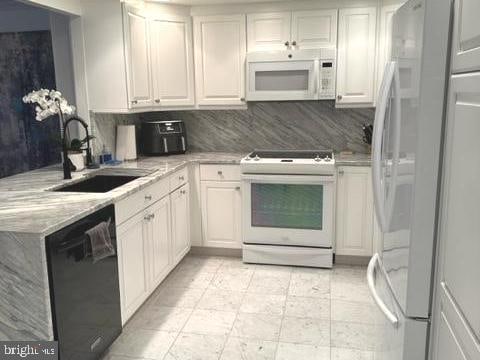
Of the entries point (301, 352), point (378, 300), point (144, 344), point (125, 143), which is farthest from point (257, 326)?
point (125, 143)

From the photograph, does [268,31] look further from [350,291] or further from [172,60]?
[350,291]

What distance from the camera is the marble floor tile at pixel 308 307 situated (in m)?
2.93

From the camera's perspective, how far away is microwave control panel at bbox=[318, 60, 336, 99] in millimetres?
3566

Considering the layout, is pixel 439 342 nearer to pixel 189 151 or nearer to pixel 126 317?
pixel 126 317

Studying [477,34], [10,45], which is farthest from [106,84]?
[477,34]

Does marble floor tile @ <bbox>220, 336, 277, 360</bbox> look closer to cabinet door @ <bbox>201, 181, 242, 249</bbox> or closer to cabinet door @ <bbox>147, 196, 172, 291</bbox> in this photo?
cabinet door @ <bbox>147, 196, 172, 291</bbox>

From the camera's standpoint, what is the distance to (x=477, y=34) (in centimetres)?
109

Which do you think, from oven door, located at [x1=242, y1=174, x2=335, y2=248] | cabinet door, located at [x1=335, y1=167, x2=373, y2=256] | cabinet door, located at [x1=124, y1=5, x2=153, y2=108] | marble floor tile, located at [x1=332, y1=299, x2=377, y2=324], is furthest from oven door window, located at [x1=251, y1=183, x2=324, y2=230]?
cabinet door, located at [x1=124, y1=5, x2=153, y2=108]

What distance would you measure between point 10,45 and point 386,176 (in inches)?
136

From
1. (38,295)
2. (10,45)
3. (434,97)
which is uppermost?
(10,45)

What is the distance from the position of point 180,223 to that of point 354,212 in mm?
1497

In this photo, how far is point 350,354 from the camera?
246 centimetres

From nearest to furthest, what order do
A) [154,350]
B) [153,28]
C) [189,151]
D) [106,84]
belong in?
[154,350], [106,84], [153,28], [189,151]

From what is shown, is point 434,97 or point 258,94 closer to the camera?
point 434,97
